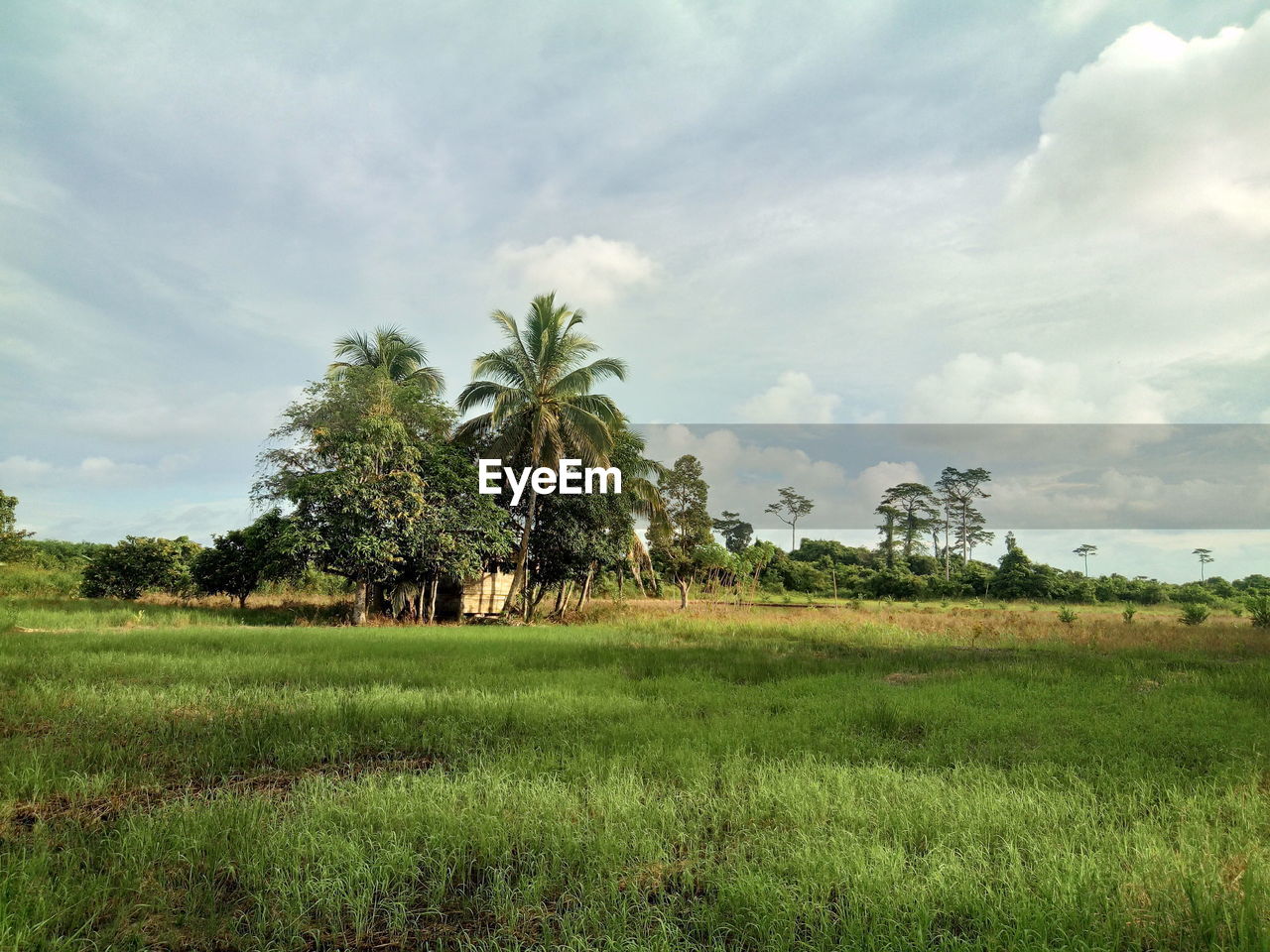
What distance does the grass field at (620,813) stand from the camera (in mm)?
2535

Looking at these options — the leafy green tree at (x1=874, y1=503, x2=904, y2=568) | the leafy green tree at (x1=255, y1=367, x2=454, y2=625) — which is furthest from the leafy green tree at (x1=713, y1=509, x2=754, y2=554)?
the leafy green tree at (x1=255, y1=367, x2=454, y2=625)

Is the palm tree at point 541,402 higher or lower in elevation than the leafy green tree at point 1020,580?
higher

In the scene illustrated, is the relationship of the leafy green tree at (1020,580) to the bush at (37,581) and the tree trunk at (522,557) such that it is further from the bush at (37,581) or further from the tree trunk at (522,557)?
the bush at (37,581)

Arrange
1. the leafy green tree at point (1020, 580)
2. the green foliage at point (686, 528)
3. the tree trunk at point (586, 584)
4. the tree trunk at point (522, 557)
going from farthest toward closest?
1. the leafy green tree at point (1020, 580)
2. the green foliage at point (686, 528)
3. the tree trunk at point (586, 584)
4. the tree trunk at point (522, 557)

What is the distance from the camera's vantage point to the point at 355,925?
2.51 m

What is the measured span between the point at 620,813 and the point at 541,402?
1764 centimetres

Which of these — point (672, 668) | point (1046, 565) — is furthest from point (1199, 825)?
point (1046, 565)

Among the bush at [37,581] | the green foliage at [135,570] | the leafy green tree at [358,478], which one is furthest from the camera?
the bush at [37,581]

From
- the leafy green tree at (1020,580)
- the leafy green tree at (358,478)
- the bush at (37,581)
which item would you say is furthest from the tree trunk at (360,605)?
the leafy green tree at (1020,580)

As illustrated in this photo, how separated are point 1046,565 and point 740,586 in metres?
20.2

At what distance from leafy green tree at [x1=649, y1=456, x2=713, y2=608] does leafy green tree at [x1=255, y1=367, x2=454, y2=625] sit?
1449 centimetres

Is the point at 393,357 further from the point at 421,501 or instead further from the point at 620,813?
the point at 620,813

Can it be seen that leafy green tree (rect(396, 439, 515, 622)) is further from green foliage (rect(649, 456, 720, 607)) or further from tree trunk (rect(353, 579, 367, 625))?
green foliage (rect(649, 456, 720, 607))

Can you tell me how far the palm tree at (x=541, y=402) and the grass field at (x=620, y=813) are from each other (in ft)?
41.9
